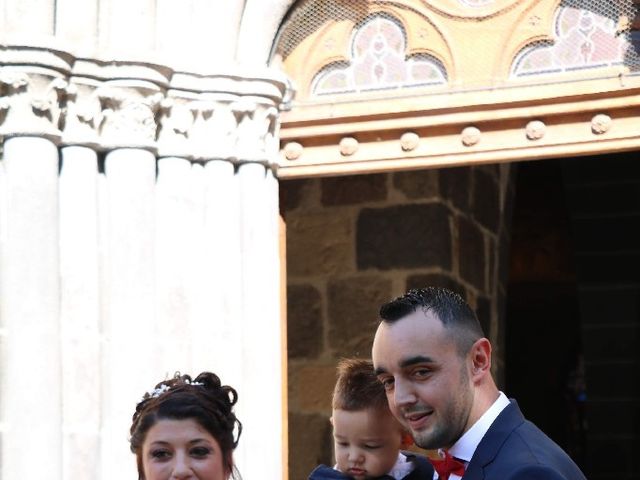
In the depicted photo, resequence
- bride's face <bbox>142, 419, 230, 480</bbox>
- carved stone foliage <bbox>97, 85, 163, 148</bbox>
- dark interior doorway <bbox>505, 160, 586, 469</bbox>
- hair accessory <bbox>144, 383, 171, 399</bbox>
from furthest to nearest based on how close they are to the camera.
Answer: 1. dark interior doorway <bbox>505, 160, 586, 469</bbox>
2. carved stone foliage <bbox>97, 85, 163, 148</bbox>
3. hair accessory <bbox>144, 383, 171, 399</bbox>
4. bride's face <bbox>142, 419, 230, 480</bbox>

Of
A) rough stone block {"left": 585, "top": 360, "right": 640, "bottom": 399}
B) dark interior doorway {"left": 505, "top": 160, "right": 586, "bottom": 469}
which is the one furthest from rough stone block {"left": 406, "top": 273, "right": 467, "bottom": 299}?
dark interior doorway {"left": 505, "top": 160, "right": 586, "bottom": 469}

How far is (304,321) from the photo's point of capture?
708 cm

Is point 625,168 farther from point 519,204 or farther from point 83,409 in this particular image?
point 83,409

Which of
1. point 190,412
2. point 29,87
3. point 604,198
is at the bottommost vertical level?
point 190,412

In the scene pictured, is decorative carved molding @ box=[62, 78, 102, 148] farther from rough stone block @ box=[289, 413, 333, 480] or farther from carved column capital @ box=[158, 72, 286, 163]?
rough stone block @ box=[289, 413, 333, 480]

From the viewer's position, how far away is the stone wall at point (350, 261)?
6.93 m

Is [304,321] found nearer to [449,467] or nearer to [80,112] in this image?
[80,112]

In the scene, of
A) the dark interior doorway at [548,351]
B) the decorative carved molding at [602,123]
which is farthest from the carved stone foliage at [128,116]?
the dark interior doorway at [548,351]

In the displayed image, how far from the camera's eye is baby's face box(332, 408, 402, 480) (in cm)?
372

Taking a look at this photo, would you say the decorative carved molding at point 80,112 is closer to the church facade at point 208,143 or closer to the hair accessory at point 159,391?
the church facade at point 208,143

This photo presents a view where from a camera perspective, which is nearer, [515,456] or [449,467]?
[515,456]

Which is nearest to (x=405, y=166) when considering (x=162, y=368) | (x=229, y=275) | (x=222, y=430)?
(x=229, y=275)

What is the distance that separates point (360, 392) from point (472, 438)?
85 centimetres

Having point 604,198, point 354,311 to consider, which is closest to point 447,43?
point 354,311
